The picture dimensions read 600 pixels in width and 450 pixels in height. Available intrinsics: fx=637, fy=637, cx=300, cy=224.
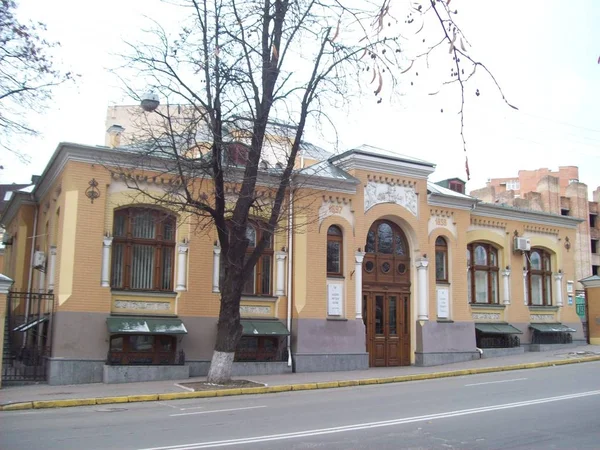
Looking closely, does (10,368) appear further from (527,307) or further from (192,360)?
(527,307)

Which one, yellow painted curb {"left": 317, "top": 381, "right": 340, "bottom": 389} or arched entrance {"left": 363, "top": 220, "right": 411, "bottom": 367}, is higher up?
arched entrance {"left": 363, "top": 220, "right": 411, "bottom": 367}

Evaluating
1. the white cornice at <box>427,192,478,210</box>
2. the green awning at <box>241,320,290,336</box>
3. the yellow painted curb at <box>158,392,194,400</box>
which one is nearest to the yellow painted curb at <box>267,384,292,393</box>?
the yellow painted curb at <box>158,392,194,400</box>

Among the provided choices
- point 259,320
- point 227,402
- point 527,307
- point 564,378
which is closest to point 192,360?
point 259,320

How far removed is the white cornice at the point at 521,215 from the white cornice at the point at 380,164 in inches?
154

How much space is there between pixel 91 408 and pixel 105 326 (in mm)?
4597

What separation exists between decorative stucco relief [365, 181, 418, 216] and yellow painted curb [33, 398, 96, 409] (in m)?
12.2

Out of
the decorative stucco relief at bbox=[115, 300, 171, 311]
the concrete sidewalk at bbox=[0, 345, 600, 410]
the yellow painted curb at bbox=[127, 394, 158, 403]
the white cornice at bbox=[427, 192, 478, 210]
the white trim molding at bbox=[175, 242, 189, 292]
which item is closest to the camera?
the concrete sidewalk at bbox=[0, 345, 600, 410]

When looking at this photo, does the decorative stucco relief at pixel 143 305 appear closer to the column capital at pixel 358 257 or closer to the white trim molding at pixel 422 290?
the column capital at pixel 358 257

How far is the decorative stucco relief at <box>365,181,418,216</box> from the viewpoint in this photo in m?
23.2

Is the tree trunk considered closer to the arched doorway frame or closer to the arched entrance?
the arched doorway frame

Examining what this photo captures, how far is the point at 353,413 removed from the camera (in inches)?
468

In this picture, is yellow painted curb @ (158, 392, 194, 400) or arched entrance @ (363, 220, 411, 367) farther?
arched entrance @ (363, 220, 411, 367)

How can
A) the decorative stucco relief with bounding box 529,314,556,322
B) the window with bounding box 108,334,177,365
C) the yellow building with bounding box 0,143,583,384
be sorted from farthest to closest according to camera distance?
the decorative stucco relief with bounding box 529,314,556,322, the window with bounding box 108,334,177,365, the yellow building with bounding box 0,143,583,384

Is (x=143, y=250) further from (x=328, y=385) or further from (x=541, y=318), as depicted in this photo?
(x=541, y=318)
